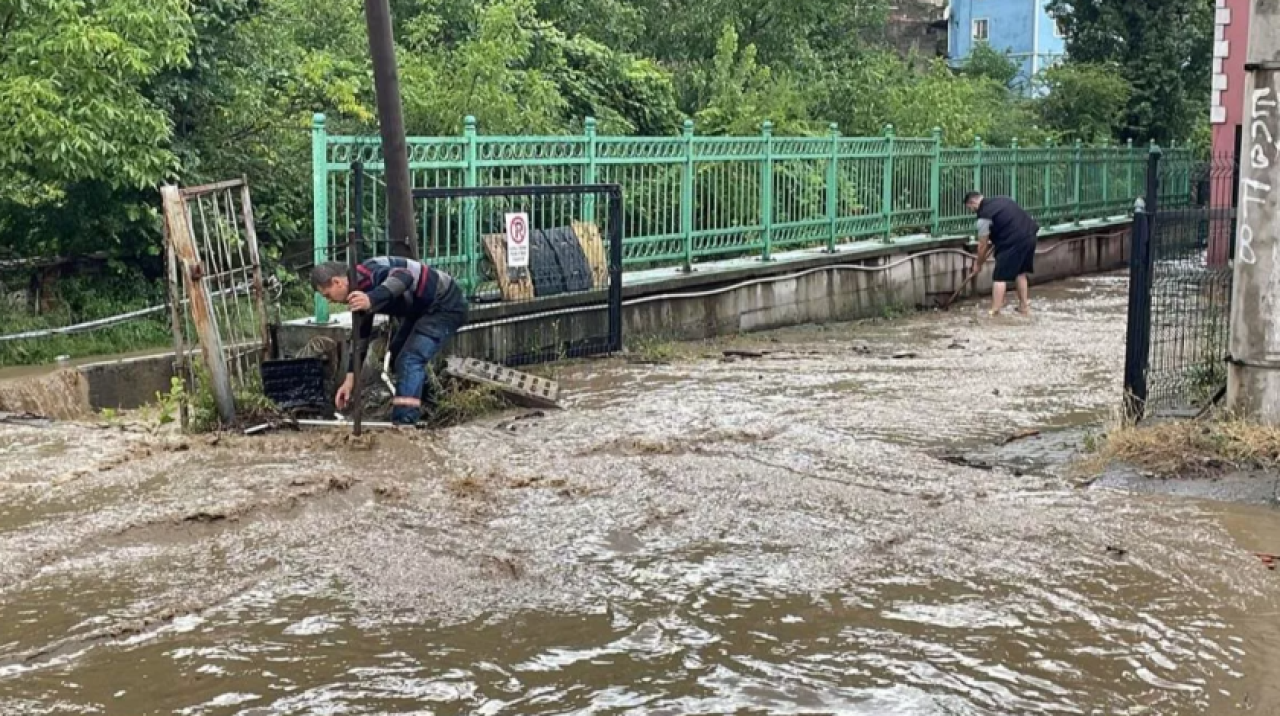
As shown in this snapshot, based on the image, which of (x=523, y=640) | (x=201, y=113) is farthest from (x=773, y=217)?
(x=523, y=640)

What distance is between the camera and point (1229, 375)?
734 centimetres

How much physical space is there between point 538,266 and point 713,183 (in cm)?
337

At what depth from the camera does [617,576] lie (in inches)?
220

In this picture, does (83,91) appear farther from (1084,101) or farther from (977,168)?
(1084,101)

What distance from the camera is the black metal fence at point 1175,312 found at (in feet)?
25.5

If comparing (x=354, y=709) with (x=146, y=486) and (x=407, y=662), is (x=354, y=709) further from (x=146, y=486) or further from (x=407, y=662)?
(x=146, y=486)

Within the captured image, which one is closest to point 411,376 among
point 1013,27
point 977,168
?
point 977,168

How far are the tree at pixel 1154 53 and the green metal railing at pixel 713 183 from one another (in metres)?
8.14

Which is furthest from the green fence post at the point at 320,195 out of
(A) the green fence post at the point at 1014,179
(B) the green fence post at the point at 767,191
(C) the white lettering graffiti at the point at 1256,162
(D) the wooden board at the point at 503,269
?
(A) the green fence post at the point at 1014,179

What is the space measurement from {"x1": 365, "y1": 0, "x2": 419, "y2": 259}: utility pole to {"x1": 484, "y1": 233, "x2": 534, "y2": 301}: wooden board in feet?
4.95

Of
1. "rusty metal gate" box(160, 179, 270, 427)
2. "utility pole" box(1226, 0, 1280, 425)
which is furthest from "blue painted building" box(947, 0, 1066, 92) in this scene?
"utility pole" box(1226, 0, 1280, 425)

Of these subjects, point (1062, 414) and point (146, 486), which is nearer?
point (146, 486)

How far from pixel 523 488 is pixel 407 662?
2587 millimetres

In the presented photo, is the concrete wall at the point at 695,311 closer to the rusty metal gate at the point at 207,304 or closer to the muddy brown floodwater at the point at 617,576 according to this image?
the rusty metal gate at the point at 207,304
